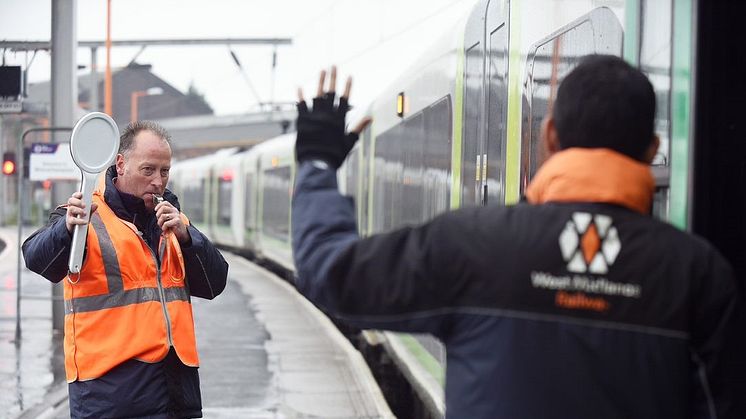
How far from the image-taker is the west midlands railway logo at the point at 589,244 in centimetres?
214

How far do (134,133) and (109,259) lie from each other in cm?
45

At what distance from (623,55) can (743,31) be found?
0.78 m

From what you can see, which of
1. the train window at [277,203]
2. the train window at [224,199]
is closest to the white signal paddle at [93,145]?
the train window at [277,203]

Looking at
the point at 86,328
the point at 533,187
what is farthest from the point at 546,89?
the point at 533,187

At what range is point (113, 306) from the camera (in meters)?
3.73

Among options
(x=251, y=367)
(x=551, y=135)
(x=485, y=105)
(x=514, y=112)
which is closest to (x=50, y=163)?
(x=251, y=367)

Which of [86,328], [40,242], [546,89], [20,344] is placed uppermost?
[546,89]

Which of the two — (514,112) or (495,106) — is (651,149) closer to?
(514,112)

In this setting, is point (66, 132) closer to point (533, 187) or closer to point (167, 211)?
point (167, 211)

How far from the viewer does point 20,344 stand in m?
11.8

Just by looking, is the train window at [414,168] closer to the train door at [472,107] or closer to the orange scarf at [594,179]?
the train door at [472,107]

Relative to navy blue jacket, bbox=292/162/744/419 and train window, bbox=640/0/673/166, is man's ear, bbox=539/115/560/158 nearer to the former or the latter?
navy blue jacket, bbox=292/162/744/419

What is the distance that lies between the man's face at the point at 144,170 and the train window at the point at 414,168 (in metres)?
3.31

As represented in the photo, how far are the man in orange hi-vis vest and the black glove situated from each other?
1348 mm
